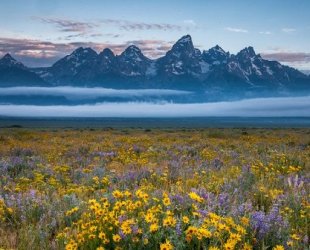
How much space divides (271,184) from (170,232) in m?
5.22

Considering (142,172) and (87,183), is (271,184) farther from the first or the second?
(87,183)

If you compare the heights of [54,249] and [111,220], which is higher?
[111,220]

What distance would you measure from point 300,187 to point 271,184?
1.04m

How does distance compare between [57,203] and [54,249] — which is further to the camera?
[57,203]

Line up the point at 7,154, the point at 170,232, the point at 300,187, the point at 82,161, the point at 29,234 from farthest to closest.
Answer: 1. the point at 7,154
2. the point at 82,161
3. the point at 300,187
4. the point at 29,234
5. the point at 170,232

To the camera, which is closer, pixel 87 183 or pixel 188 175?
pixel 87 183

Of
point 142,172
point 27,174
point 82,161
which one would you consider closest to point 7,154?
point 82,161

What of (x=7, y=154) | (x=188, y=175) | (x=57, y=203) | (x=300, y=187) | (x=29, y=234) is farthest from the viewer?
(x=7, y=154)

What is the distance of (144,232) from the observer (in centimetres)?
451

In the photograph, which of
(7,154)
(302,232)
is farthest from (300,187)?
(7,154)

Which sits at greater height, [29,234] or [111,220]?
[111,220]

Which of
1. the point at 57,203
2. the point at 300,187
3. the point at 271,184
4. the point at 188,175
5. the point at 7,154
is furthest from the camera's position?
the point at 7,154

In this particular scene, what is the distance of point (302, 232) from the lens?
17.8ft

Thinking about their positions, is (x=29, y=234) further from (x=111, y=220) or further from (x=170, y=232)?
(x=170, y=232)
